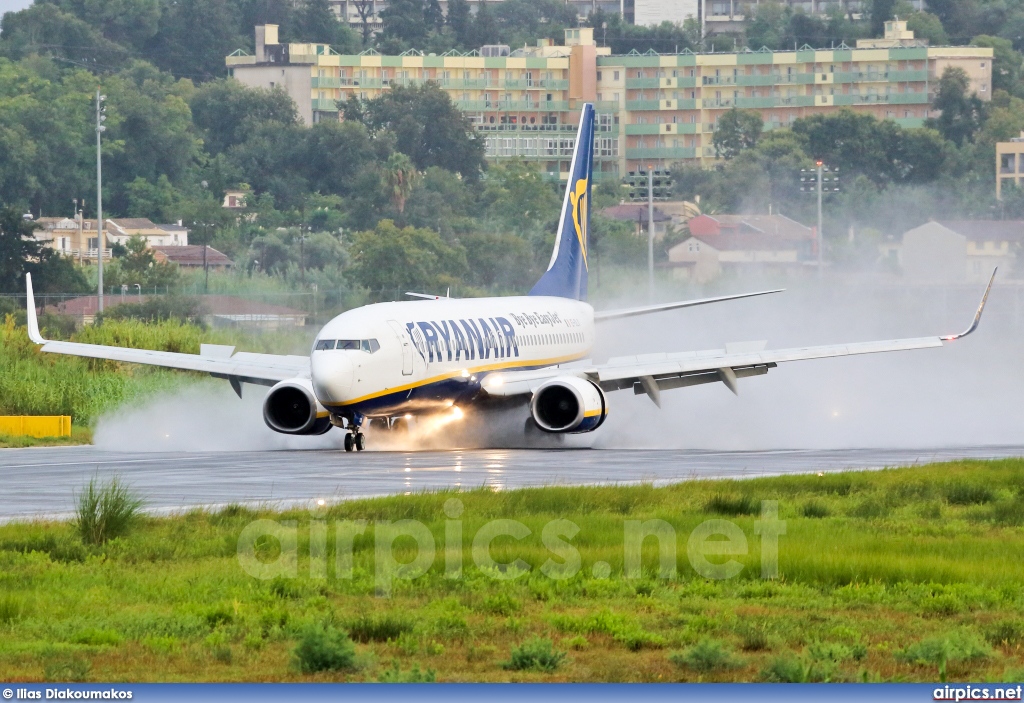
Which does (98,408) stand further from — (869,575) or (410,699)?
(410,699)

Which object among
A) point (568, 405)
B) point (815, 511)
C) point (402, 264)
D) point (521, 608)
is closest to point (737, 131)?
point (402, 264)

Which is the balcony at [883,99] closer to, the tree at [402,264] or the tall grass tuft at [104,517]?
the tree at [402,264]

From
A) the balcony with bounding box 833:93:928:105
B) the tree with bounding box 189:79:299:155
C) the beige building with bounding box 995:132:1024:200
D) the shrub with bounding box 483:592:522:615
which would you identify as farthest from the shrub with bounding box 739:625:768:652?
the balcony with bounding box 833:93:928:105

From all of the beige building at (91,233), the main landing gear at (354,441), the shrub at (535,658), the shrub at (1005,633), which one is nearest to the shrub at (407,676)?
the shrub at (535,658)

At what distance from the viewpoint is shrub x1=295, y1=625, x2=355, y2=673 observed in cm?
1508

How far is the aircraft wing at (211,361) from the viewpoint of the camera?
45812 millimetres

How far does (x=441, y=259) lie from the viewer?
111250 millimetres

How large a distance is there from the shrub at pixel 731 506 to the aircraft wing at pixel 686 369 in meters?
17.7

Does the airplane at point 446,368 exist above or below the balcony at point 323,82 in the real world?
below

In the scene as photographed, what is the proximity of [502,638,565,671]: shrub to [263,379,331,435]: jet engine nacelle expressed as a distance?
2717 centimetres

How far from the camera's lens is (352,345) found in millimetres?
40438

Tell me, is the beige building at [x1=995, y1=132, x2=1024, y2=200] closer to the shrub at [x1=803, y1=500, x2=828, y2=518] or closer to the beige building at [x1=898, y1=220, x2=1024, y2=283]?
the beige building at [x1=898, y1=220, x2=1024, y2=283]

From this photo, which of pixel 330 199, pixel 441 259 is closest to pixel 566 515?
pixel 441 259

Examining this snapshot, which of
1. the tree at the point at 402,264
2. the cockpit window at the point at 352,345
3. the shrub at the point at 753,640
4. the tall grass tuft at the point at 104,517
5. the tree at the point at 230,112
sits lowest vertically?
the tree at the point at 402,264
